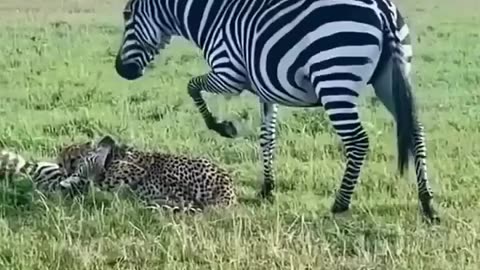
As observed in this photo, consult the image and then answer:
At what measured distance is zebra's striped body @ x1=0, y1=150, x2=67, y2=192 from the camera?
7184mm

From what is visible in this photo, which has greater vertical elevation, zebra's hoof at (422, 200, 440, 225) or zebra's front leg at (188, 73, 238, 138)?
zebra's front leg at (188, 73, 238, 138)

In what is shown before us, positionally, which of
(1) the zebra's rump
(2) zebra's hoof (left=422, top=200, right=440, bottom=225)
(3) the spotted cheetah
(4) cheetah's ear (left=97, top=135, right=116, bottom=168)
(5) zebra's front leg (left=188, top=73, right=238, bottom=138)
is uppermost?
(1) the zebra's rump

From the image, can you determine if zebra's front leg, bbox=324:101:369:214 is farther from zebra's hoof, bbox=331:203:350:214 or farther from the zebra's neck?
the zebra's neck

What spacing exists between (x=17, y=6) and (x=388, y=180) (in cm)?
1667

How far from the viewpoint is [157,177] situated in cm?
706

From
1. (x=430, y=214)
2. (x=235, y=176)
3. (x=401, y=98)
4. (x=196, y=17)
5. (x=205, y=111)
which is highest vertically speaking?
(x=196, y=17)

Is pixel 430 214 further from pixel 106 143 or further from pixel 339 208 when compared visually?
pixel 106 143

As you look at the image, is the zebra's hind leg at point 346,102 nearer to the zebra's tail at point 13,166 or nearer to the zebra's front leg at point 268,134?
the zebra's front leg at point 268,134

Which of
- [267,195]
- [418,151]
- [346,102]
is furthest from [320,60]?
[267,195]

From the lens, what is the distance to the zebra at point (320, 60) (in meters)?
6.61

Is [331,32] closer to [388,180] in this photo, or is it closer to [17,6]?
[388,180]

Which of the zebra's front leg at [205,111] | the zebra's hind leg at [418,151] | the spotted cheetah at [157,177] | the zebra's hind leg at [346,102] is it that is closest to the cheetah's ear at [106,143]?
the spotted cheetah at [157,177]

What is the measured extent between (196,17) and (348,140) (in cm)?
154

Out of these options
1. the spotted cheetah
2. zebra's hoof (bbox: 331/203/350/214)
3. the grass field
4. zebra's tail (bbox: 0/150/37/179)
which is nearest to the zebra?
zebra's hoof (bbox: 331/203/350/214)
